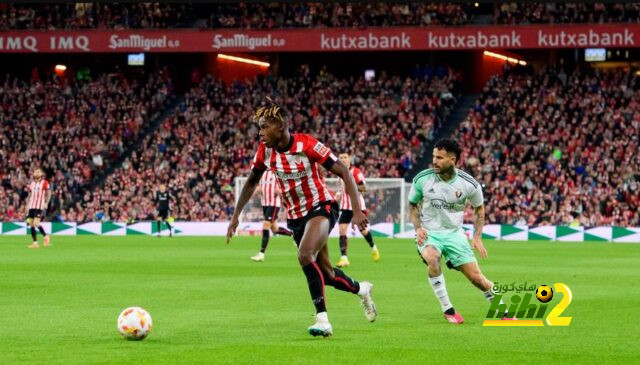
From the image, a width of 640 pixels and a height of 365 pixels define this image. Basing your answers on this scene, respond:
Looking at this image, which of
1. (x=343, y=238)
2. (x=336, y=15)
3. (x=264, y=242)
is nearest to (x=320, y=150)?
(x=343, y=238)

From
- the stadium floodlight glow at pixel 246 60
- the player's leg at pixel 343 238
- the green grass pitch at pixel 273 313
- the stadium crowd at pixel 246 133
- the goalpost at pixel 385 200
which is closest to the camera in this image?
the green grass pitch at pixel 273 313

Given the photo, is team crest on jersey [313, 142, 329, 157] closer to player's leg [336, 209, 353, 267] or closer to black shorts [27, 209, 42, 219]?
player's leg [336, 209, 353, 267]

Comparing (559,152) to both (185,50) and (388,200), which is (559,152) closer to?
(388,200)

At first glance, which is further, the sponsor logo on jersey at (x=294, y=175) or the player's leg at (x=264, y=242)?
the player's leg at (x=264, y=242)

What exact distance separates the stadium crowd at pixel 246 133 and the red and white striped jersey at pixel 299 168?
3478 cm

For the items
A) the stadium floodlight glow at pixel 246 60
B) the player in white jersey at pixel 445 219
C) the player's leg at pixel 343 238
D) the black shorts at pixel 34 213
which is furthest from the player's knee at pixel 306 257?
the stadium floodlight glow at pixel 246 60

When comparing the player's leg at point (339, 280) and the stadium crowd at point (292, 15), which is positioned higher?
the stadium crowd at point (292, 15)

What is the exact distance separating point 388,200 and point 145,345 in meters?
33.8

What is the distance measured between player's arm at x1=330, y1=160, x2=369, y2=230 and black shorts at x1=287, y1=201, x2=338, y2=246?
49 cm

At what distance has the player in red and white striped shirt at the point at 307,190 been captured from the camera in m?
12.2

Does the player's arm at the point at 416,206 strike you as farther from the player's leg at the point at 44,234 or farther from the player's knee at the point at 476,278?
the player's leg at the point at 44,234

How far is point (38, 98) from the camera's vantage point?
5672 cm

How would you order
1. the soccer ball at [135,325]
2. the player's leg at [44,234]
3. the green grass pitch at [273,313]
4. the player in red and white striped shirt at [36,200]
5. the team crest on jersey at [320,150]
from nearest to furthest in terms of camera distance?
1. the green grass pitch at [273,313]
2. the soccer ball at [135,325]
3. the team crest on jersey at [320,150]
4. the player in red and white striped shirt at [36,200]
5. the player's leg at [44,234]

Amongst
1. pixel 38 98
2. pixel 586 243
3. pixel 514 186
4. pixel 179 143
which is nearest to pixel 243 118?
pixel 179 143
